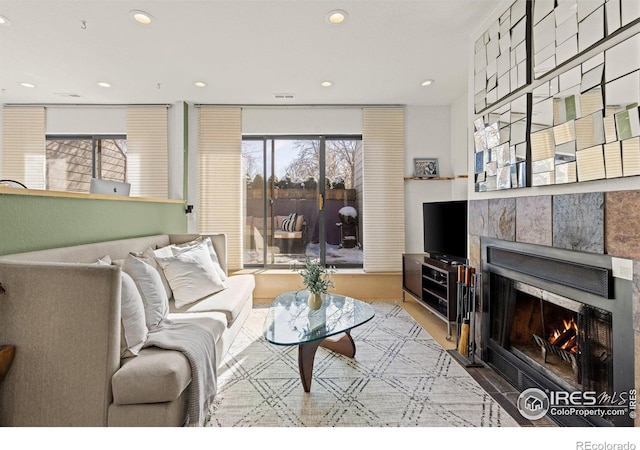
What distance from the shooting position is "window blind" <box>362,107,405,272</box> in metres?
4.30

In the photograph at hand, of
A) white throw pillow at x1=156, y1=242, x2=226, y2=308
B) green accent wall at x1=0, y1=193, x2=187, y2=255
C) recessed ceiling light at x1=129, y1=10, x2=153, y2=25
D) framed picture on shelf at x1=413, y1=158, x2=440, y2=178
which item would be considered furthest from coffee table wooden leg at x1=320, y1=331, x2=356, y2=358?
recessed ceiling light at x1=129, y1=10, x2=153, y2=25

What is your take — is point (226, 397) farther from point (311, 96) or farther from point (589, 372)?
point (311, 96)

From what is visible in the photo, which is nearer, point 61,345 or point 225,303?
point 61,345

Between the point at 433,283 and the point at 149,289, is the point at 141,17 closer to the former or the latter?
the point at 149,289

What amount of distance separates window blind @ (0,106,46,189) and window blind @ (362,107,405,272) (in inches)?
176

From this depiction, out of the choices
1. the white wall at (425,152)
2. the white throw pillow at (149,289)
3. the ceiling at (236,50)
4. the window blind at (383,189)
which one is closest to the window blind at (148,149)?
the ceiling at (236,50)

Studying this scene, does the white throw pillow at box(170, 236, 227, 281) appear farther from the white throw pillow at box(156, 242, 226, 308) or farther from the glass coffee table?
the glass coffee table

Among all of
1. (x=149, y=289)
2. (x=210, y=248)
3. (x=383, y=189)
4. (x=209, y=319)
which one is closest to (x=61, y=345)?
(x=149, y=289)

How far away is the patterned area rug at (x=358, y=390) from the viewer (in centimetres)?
173

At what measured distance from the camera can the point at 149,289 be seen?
2010mm

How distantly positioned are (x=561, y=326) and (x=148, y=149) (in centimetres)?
481

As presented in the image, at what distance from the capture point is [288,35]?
2.63 meters

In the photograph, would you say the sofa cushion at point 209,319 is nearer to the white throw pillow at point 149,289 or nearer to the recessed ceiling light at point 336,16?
the white throw pillow at point 149,289

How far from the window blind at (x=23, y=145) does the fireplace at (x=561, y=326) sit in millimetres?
5564
